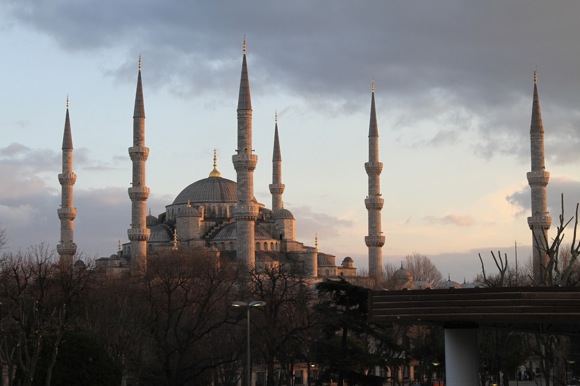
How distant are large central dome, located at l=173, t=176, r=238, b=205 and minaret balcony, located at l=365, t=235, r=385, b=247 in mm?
17476

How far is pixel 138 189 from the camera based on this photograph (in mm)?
82562

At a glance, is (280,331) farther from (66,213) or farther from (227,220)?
(227,220)

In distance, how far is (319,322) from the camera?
40062mm

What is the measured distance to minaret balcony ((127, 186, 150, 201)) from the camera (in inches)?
3250

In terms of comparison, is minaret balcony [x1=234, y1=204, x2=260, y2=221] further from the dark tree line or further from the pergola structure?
the pergola structure

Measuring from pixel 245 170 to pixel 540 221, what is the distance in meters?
20.8

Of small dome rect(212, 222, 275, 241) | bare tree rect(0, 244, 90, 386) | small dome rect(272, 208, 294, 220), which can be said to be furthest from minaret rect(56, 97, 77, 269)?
bare tree rect(0, 244, 90, 386)

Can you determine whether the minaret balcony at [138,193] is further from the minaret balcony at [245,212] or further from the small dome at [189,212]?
the small dome at [189,212]

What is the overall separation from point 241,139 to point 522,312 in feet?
187

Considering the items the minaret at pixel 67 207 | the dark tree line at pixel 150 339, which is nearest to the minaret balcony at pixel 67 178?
the minaret at pixel 67 207

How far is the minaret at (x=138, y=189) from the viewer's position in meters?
82.6

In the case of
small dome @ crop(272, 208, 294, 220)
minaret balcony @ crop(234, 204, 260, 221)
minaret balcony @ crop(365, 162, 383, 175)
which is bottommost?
minaret balcony @ crop(234, 204, 260, 221)

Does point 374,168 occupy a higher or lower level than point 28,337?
higher

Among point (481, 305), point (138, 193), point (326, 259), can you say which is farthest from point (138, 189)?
point (481, 305)
